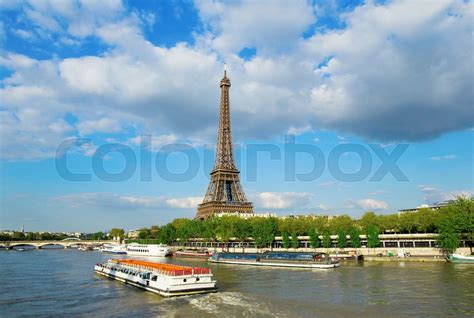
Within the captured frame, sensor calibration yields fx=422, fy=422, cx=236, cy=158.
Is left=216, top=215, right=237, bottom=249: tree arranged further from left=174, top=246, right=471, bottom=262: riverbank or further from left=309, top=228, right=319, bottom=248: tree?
left=174, top=246, right=471, bottom=262: riverbank

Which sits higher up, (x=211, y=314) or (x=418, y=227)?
(x=418, y=227)

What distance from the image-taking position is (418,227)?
90000mm

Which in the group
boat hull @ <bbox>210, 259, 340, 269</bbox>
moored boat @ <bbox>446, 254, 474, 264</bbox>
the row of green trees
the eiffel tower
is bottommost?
boat hull @ <bbox>210, 259, 340, 269</bbox>

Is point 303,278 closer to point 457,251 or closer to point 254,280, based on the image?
point 254,280

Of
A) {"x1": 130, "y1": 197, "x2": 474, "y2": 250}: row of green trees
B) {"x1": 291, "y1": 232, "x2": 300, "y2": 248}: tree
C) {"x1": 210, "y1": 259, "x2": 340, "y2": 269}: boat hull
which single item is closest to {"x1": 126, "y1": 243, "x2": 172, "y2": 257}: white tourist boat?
{"x1": 130, "y1": 197, "x2": 474, "y2": 250}: row of green trees

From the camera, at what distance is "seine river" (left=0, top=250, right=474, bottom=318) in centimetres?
3288

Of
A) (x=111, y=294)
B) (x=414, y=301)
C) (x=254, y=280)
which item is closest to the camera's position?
(x=414, y=301)

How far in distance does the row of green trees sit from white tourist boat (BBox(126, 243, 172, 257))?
44.3 ft

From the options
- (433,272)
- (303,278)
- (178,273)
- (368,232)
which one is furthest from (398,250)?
(178,273)

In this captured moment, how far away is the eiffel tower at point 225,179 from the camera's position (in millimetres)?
144625

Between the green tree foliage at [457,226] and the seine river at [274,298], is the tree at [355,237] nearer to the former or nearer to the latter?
the green tree foliage at [457,226]

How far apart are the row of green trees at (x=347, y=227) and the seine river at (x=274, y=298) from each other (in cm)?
2470

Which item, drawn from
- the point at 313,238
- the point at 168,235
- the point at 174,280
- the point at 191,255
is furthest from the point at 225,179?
the point at 174,280

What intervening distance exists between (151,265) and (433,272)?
36.4 metres
